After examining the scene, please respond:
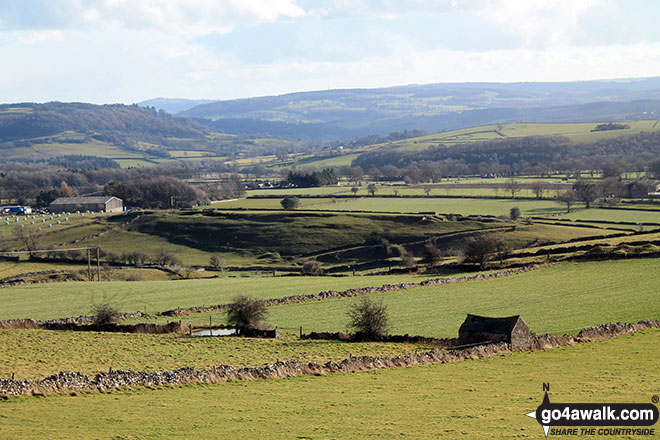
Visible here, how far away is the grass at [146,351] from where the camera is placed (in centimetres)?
3200

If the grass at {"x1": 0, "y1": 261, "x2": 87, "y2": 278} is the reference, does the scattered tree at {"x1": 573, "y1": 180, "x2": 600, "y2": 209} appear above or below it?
above

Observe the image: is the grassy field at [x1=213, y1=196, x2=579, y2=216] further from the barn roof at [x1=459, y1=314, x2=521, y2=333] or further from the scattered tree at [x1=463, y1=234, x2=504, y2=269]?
the barn roof at [x1=459, y1=314, x2=521, y2=333]

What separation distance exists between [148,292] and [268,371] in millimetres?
33800

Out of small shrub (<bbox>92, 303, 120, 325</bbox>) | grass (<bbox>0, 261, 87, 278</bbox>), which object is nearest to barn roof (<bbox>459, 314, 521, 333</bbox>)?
small shrub (<bbox>92, 303, 120, 325</bbox>)

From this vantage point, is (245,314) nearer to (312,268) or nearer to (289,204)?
(312,268)

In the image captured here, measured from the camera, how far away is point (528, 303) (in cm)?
4666

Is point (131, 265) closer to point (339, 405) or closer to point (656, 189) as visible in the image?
point (339, 405)

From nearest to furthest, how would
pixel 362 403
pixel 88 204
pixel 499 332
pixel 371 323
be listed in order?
pixel 362 403
pixel 499 332
pixel 371 323
pixel 88 204

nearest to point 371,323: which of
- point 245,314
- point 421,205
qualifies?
point 245,314

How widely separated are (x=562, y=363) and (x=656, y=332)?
27.7ft

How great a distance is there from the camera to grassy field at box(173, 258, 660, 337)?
41.1 metres

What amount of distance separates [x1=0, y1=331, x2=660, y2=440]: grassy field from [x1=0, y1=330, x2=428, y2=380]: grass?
5.15 meters

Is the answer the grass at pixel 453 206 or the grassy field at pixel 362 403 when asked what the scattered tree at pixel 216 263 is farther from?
the grassy field at pixel 362 403

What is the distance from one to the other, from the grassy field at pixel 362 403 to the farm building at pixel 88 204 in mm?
133743
